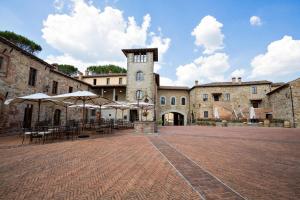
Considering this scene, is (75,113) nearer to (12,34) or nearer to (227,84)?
(12,34)

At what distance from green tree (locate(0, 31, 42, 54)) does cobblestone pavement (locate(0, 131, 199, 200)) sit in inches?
1195

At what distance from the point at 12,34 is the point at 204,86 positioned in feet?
111

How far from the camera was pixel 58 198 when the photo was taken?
2.72 metres

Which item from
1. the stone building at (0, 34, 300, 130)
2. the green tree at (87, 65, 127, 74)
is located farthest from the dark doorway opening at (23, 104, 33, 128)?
the green tree at (87, 65, 127, 74)

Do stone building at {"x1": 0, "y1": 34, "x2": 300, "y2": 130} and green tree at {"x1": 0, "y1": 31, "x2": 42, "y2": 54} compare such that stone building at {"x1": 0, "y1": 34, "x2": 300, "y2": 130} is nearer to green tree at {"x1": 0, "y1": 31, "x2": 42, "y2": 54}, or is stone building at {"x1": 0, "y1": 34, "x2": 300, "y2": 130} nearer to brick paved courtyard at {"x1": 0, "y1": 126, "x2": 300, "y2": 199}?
brick paved courtyard at {"x1": 0, "y1": 126, "x2": 300, "y2": 199}

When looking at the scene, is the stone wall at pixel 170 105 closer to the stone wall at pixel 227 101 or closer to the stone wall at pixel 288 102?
the stone wall at pixel 227 101

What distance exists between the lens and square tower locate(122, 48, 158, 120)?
22109 mm

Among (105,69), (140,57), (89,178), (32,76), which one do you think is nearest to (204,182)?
(89,178)

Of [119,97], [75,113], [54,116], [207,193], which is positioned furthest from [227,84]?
[207,193]

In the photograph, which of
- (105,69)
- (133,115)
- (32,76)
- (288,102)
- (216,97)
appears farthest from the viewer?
(105,69)

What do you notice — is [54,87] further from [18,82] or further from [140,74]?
[140,74]

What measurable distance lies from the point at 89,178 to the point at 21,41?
34.7m

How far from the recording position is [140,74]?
22.7m

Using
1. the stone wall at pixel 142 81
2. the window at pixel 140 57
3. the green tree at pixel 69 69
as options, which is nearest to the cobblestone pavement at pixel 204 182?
the stone wall at pixel 142 81
